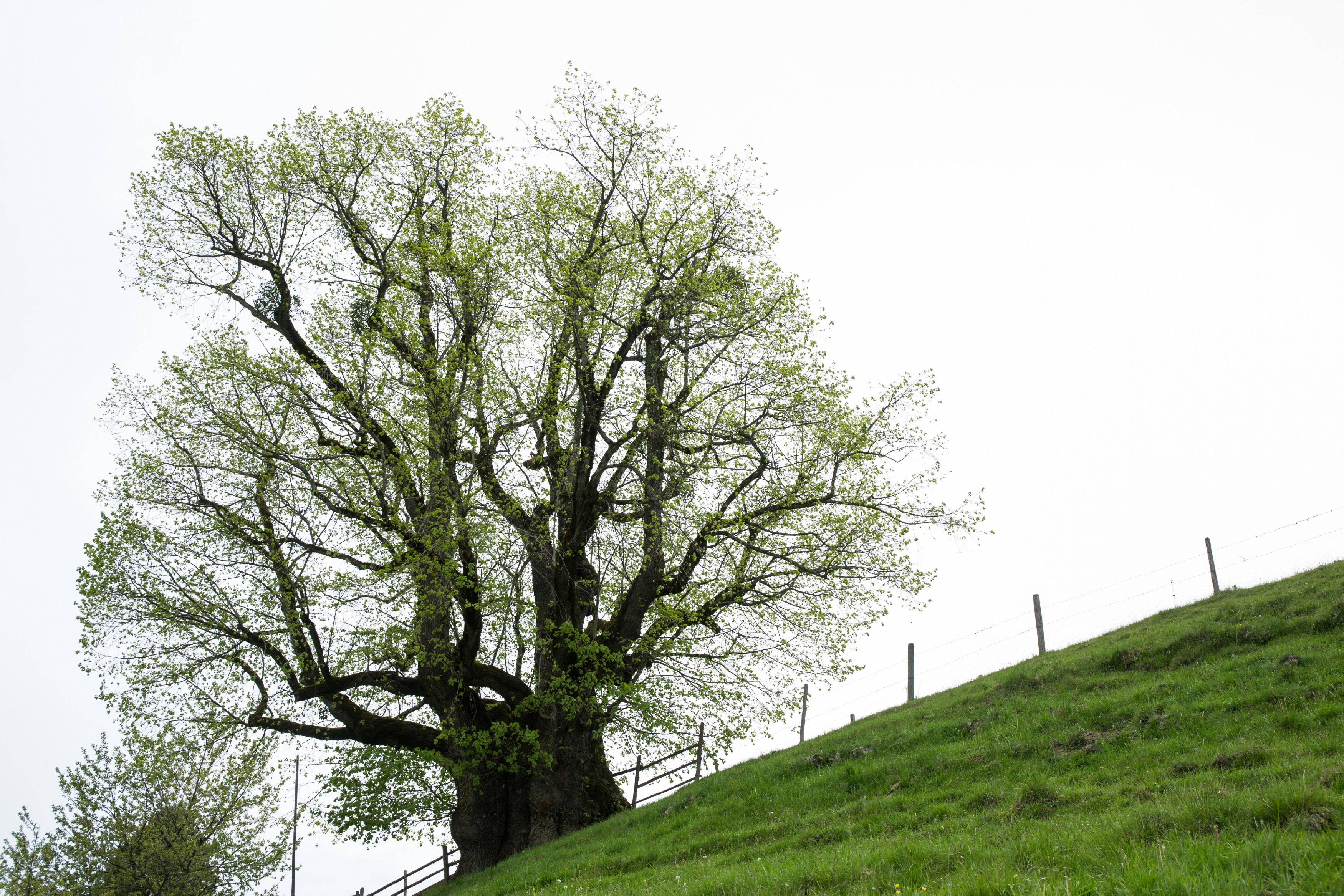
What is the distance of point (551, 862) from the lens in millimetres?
13797

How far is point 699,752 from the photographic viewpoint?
20.8 meters

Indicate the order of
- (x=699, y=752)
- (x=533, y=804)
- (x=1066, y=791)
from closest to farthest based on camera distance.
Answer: (x=1066, y=791)
(x=533, y=804)
(x=699, y=752)

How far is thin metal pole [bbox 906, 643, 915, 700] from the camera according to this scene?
2030 cm

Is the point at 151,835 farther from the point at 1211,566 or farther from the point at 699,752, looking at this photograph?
the point at 1211,566

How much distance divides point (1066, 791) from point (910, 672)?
436 inches

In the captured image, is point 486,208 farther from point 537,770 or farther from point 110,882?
point 110,882

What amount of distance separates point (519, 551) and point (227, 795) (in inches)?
635

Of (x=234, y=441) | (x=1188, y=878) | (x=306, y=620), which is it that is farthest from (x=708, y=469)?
(x=1188, y=878)

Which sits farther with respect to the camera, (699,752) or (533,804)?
(699,752)

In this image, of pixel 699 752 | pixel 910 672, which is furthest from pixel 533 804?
pixel 910 672

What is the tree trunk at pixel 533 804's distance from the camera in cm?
1766

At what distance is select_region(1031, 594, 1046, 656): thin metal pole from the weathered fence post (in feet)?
26.9

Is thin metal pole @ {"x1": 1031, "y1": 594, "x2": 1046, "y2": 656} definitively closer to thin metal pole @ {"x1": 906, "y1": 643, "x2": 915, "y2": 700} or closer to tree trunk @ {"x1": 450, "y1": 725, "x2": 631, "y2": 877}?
thin metal pole @ {"x1": 906, "y1": 643, "x2": 915, "y2": 700}

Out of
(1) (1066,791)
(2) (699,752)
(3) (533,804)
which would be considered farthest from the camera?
(2) (699,752)
